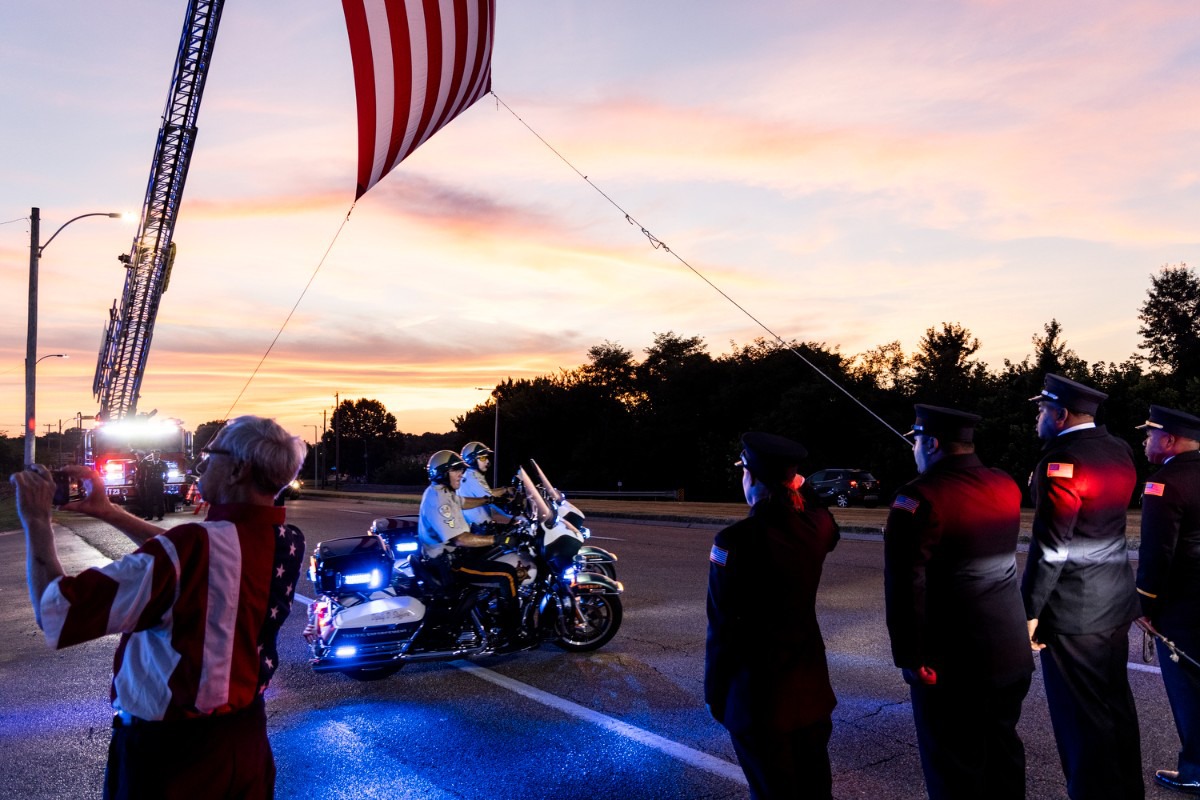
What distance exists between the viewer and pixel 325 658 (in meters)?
6.99

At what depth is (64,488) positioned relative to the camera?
2.72m

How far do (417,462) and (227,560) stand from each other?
110 m

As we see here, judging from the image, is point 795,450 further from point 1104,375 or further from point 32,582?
point 1104,375

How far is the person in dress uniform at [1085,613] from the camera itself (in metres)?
4.20

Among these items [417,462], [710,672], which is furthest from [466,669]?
[417,462]

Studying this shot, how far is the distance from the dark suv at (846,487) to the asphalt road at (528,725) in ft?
88.5

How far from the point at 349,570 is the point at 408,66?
13.2 feet

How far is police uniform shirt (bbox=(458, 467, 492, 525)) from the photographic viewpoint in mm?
8234

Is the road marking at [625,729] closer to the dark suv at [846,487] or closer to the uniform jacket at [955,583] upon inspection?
the uniform jacket at [955,583]

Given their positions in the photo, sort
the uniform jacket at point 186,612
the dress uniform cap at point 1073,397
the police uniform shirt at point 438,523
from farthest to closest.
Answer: the police uniform shirt at point 438,523, the dress uniform cap at point 1073,397, the uniform jacket at point 186,612

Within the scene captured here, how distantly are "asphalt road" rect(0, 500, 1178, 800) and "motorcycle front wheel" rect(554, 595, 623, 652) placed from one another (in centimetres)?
13

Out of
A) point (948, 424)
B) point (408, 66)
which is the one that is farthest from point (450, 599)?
point (948, 424)

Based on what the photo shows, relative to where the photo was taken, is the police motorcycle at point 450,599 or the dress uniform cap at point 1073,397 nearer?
the dress uniform cap at point 1073,397

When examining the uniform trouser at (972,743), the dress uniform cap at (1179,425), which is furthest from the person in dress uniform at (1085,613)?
the dress uniform cap at (1179,425)
